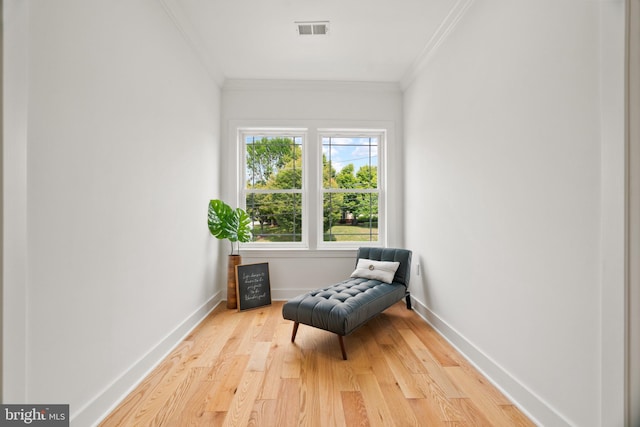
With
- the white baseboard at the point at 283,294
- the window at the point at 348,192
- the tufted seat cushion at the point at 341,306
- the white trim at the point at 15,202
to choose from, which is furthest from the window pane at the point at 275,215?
the white trim at the point at 15,202

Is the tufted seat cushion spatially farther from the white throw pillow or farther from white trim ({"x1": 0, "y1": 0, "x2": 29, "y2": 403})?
white trim ({"x1": 0, "y1": 0, "x2": 29, "y2": 403})

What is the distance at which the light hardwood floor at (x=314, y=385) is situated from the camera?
5.46 feet

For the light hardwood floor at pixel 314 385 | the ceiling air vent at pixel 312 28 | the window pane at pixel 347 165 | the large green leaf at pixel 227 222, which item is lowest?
the light hardwood floor at pixel 314 385

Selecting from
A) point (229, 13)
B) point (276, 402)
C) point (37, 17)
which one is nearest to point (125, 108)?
point (37, 17)

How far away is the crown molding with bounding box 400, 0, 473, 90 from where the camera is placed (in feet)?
7.80

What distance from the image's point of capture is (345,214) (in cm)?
404

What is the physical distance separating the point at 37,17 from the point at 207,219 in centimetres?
227

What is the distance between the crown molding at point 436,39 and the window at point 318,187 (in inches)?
29.8

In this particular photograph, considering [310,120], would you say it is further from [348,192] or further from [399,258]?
[399,258]

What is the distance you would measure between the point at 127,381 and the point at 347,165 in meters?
3.16

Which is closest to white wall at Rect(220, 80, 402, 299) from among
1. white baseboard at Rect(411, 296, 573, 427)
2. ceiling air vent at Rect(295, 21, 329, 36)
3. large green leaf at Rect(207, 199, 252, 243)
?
large green leaf at Rect(207, 199, 252, 243)

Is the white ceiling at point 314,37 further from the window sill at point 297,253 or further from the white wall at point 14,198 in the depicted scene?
the window sill at point 297,253

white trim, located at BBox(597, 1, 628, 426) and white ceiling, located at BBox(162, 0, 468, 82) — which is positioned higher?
white ceiling, located at BBox(162, 0, 468, 82)

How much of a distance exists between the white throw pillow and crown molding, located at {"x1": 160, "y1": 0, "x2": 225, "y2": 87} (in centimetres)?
273
